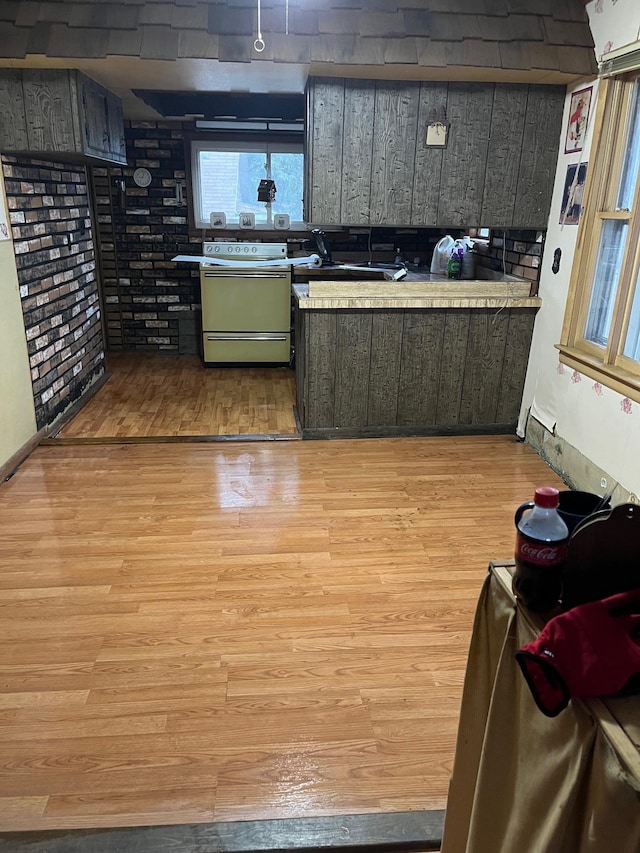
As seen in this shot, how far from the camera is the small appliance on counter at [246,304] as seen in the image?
515 centimetres

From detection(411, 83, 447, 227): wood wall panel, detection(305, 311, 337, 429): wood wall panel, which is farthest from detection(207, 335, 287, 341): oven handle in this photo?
detection(411, 83, 447, 227): wood wall panel

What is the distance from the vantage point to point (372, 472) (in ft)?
11.2

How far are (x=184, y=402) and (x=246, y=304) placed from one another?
3.90 feet

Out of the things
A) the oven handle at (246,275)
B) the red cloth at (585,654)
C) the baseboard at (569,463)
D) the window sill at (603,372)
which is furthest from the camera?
the oven handle at (246,275)

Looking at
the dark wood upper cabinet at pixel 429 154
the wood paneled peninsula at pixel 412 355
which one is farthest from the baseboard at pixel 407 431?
the dark wood upper cabinet at pixel 429 154

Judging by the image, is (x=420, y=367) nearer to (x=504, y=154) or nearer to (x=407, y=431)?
(x=407, y=431)

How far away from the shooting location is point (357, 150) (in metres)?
3.42

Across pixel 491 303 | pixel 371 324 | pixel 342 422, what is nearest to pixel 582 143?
pixel 491 303

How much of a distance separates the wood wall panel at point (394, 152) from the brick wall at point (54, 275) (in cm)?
204

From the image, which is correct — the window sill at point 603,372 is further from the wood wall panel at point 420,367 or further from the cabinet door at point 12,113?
the cabinet door at point 12,113

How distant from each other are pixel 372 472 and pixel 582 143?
209 cm

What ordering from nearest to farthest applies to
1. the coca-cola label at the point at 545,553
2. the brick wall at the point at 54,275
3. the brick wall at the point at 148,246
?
the coca-cola label at the point at 545,553 < the brick wall at the point at 54,275 < the brick wall at the point at 148,246

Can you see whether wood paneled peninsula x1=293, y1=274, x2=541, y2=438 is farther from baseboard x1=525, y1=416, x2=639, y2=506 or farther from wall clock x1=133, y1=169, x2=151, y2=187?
wall clock x1=133, y1=169, x2=151, y2=187

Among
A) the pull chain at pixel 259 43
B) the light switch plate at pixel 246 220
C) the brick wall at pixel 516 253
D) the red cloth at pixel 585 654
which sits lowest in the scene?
the red cloth at pixel 585 654
